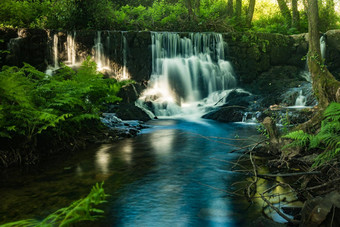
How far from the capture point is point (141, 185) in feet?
18.5

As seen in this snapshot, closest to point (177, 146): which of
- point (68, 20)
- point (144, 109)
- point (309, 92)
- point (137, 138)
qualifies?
point (137, 138)

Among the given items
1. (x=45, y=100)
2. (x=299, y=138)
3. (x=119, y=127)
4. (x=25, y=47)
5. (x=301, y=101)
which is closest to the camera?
(x=299, y=138)

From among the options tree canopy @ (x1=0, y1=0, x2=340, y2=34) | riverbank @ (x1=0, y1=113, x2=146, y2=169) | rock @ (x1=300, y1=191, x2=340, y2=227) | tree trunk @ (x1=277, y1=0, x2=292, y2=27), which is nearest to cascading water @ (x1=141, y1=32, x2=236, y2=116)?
tree canopy @ (x1=0, y1=0, x2=340, y2=34)

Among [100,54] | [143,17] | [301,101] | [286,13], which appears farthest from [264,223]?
[286,13]

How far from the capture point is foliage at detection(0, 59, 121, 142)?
6328mm

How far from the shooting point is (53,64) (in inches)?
673

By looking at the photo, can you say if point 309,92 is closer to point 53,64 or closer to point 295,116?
point 295,116

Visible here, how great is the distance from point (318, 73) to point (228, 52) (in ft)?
40.6

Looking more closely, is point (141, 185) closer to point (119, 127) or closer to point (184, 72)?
point (119, 127)

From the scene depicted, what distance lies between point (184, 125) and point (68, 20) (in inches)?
435

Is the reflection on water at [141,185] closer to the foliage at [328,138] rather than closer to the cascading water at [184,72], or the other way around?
the foliage at [328,138]

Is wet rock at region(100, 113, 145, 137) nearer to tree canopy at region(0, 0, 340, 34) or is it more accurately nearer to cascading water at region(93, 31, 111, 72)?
cascading water at region(93, 31, 111, 72)

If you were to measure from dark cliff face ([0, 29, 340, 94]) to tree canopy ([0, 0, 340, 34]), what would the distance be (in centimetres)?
179

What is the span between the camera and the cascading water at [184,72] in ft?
58.4
